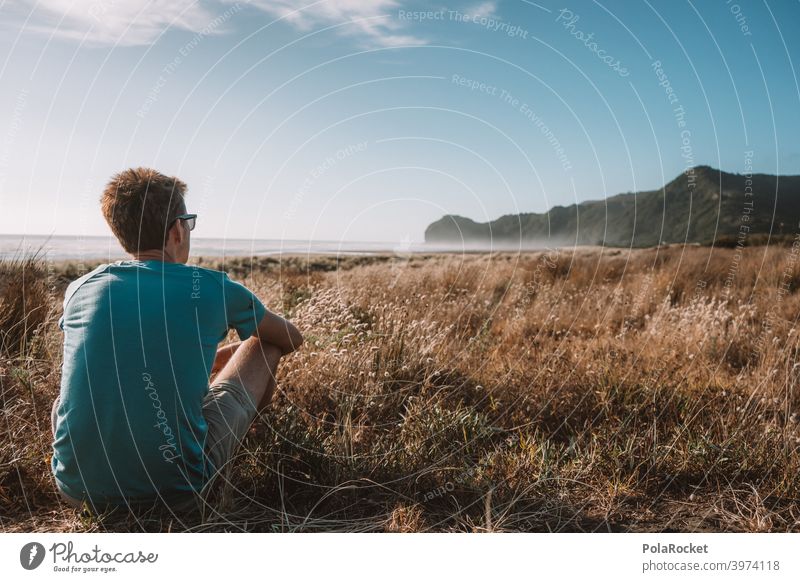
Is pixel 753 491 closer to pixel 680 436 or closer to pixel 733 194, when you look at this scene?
pixel 680 436

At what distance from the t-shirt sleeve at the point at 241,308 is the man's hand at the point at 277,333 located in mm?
69

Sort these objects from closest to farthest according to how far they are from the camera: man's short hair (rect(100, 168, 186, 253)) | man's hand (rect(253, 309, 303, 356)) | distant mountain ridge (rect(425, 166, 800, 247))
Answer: man's short hair (rect(100, 168, 186, 253)) < man's hand (rect(253, 309, 303, 356)) < distant mountain ridge (rect(425, 166, 800, 247))

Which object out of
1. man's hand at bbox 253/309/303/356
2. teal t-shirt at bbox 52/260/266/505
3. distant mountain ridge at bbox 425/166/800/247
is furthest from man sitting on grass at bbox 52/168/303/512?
distant mountain ridge at bbox 425/166/800/247

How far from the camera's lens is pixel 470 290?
809cm

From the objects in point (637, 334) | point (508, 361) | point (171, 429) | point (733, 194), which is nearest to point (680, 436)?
point (508, 361)

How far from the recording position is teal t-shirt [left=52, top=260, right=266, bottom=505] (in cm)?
246

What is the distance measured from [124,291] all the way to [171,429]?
2.11 ft

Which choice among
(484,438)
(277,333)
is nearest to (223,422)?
(277,333)

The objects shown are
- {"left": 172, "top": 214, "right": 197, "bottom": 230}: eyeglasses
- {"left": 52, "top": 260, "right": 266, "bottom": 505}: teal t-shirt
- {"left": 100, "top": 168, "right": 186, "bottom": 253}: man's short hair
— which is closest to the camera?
{"left": 52, "top": 260, "right": 266, "bottom": 505}: teal t-shirt

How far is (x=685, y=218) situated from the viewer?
42.3 ft

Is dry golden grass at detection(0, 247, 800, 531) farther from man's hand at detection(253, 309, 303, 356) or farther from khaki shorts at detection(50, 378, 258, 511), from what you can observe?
man's hand at detection(253, 309, 303, 356)
